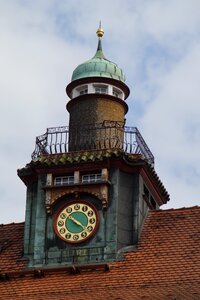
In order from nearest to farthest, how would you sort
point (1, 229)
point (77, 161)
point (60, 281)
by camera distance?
point (60, 281)
point (77, 161)
point (1, 229)

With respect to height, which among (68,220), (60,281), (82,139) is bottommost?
(60,281)

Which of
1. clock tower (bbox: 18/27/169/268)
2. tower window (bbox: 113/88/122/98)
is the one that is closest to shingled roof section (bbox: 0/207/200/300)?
clock tower (bbox: 18/27/169/268)

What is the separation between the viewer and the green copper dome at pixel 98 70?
44500mm

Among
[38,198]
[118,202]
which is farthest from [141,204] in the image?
[38,198]

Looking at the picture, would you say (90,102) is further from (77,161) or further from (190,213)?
(190,213)

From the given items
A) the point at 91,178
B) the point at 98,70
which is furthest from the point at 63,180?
the point at 98,70

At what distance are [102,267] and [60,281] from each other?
162 centimetres

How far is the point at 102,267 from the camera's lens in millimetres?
39469

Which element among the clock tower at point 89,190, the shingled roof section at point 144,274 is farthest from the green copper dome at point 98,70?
the shingled roof section at point 144,274

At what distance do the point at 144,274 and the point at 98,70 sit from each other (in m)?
9.76

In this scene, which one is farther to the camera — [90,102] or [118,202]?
[90,102]

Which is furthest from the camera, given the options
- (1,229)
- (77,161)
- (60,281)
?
(1,229)

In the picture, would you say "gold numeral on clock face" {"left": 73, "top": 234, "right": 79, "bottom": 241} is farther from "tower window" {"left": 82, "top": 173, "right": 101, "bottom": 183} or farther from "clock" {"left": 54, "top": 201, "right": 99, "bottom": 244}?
"tower window" {"left": 82, "top": 173, "right": 101, "bottom": 183}

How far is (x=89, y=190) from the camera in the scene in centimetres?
4131
